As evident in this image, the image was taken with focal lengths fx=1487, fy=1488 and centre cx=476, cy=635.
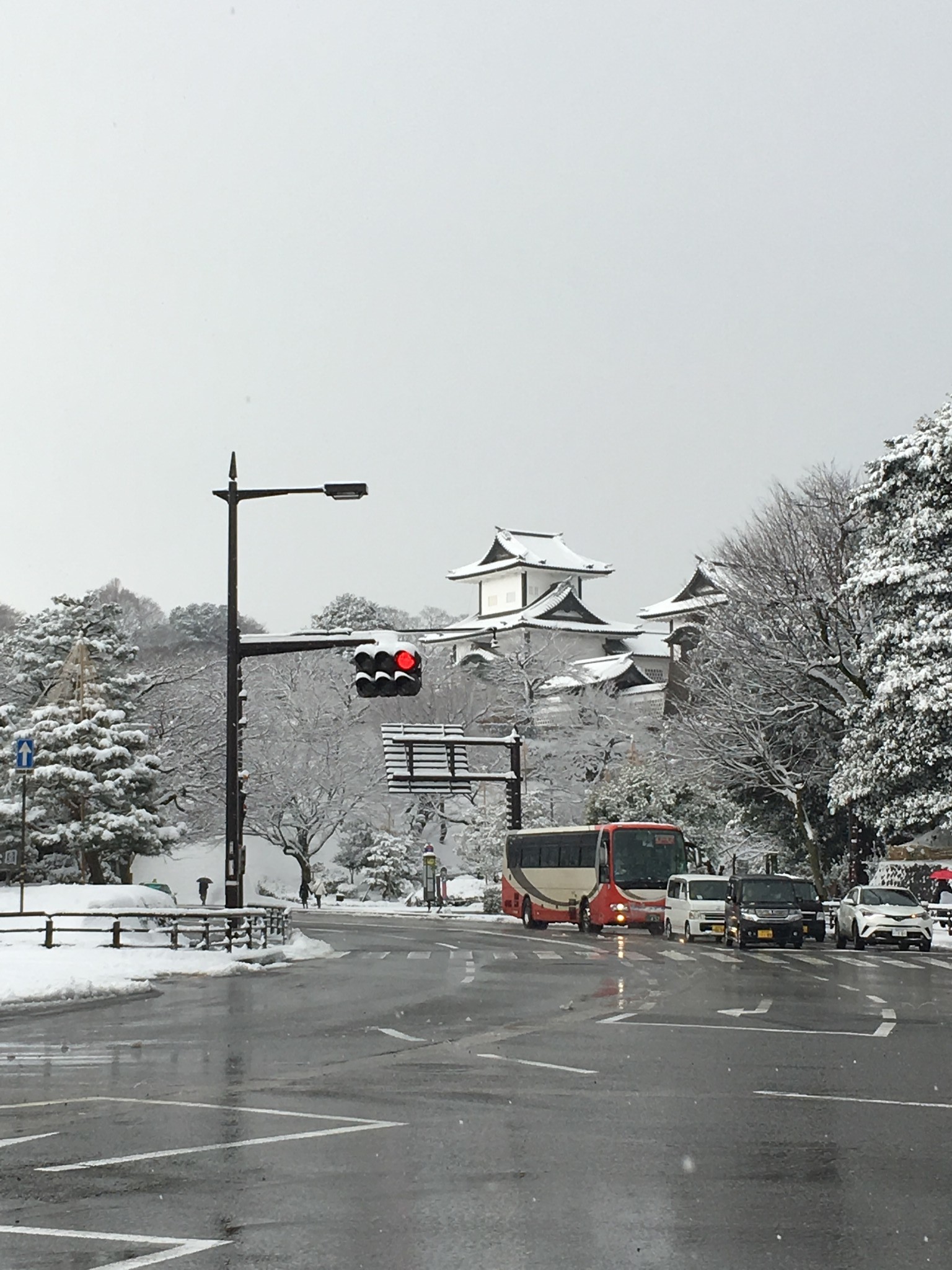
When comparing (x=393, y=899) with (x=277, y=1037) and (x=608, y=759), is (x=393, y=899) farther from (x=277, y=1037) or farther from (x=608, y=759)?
(x=277, y=1037)

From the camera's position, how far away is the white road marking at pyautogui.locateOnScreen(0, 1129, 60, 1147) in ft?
29.6

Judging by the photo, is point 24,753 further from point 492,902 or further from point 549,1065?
point 492,902

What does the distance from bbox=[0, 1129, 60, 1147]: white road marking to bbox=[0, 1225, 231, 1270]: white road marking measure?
2.25 meters

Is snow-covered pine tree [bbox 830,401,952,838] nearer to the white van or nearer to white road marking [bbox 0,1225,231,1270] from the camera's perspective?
the white van

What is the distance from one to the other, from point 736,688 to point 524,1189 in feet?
131

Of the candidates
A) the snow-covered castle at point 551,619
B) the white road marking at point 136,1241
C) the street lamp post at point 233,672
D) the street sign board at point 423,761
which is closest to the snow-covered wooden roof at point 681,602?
the snow-covered castle at point 551,619

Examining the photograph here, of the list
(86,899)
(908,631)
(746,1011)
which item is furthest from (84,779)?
(746,1011)

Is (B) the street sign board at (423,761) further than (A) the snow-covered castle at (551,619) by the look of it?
No

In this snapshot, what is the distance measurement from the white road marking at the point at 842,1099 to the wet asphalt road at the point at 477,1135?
0.03m

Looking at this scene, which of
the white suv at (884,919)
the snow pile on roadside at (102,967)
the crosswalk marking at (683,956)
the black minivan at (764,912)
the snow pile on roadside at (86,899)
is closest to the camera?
the snow pile on roadside at (102,967)

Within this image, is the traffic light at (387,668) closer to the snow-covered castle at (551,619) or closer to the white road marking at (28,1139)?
the white road marking at (28,1139)

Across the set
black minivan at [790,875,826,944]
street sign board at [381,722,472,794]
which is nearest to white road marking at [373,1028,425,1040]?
black minivan at [790,875,826,944]

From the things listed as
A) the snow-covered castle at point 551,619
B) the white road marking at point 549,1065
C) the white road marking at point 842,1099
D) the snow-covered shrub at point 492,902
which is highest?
the snow-covered castle at point 551,619

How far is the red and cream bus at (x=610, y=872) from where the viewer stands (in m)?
43.7
